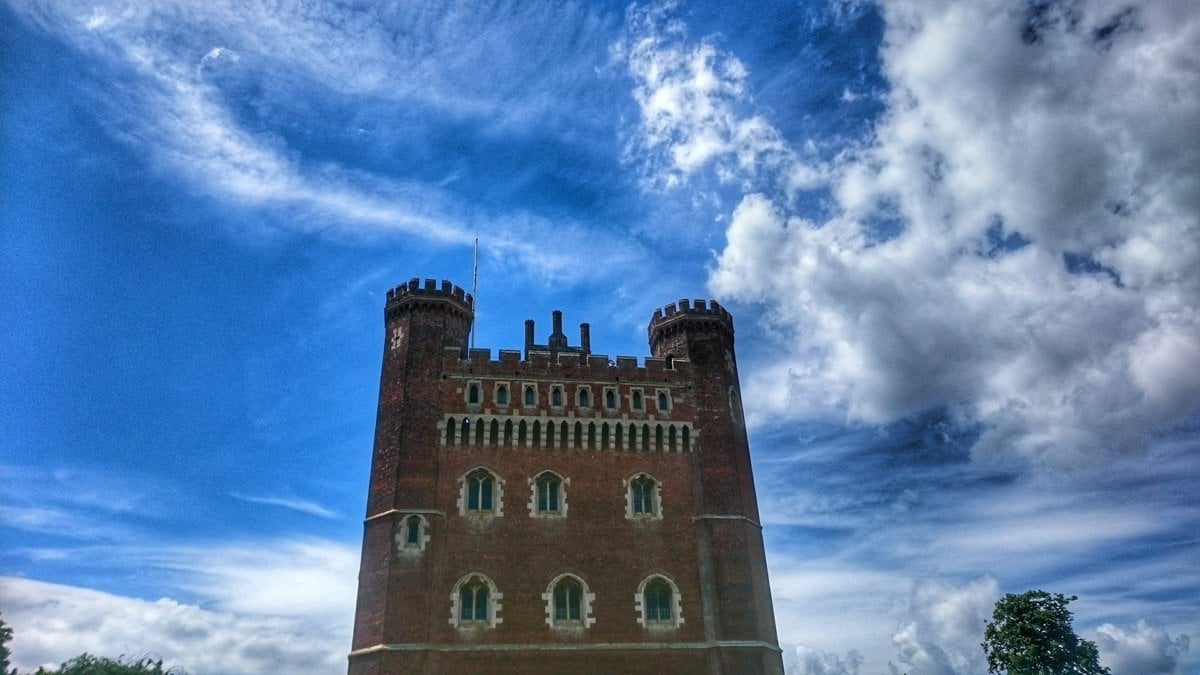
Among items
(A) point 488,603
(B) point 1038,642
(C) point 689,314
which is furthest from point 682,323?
(B) point 1038,642

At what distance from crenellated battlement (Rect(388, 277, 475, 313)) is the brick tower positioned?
0.32 ft

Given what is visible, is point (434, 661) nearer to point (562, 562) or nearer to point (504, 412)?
point (562, 562)

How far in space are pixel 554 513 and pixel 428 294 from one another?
1448 centimetres

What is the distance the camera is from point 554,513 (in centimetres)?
3900

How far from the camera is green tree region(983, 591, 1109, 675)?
4766 centimetres

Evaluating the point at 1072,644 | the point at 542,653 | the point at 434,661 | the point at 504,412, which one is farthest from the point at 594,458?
the point at 1072,644

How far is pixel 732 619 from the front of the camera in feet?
121

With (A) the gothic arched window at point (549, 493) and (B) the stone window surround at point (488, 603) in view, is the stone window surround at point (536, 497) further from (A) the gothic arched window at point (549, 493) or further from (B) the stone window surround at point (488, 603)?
(B) the stone window surround at point (488, 603)

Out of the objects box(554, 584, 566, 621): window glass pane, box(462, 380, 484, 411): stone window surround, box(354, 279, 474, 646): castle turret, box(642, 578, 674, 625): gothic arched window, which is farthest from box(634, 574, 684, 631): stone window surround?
box(462, 380, 484, 411): stone window surround

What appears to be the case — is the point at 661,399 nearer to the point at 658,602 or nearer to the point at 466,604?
the point at 658,602

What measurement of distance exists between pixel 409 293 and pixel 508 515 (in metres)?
14.1

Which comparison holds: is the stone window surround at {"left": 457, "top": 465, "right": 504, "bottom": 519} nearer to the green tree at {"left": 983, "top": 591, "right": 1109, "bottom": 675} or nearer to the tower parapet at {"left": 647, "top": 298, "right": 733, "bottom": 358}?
the tower parapet at {"left": 647, "top": 298, "right": 733, "bottom": 358}

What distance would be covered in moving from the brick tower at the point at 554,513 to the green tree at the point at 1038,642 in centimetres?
2171

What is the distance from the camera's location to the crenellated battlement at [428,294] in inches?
1711
